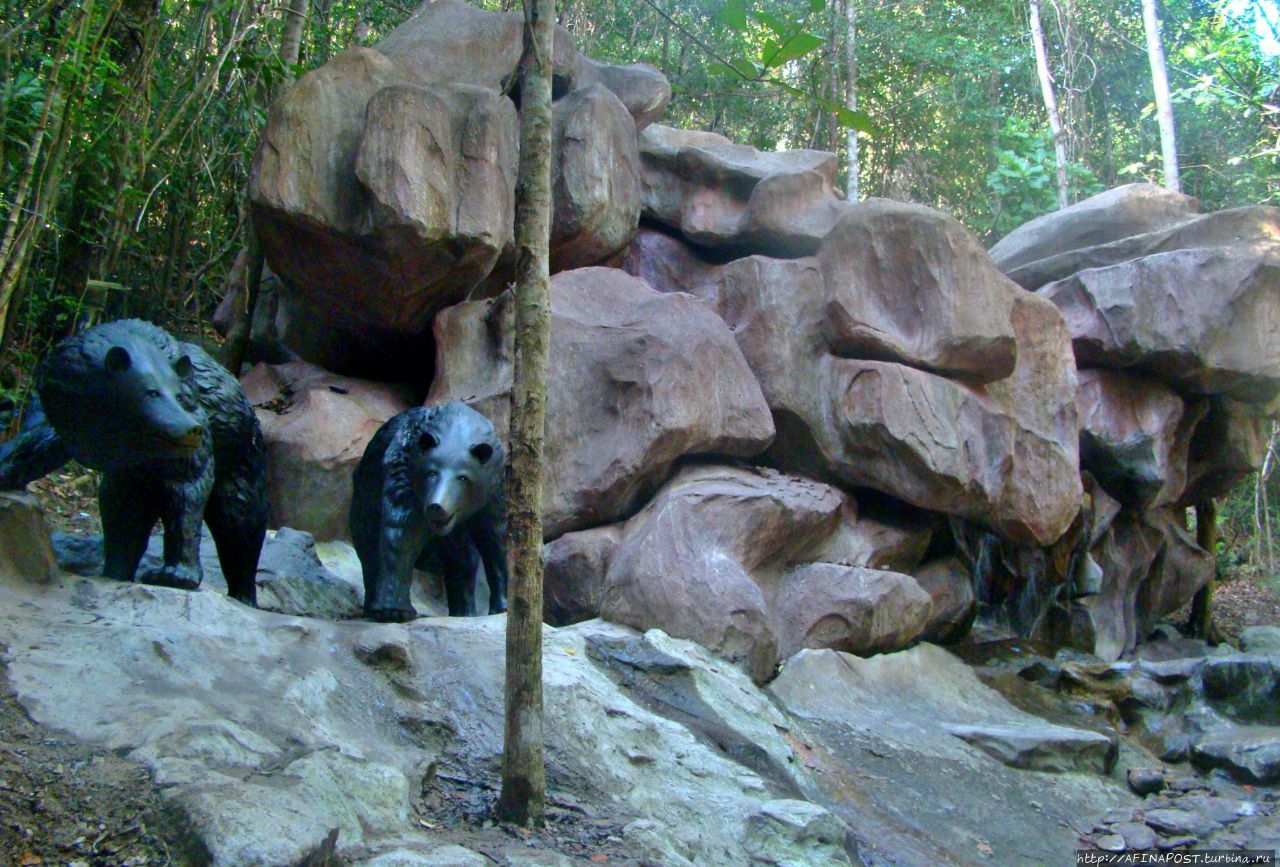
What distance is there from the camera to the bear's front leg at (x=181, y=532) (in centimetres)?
430

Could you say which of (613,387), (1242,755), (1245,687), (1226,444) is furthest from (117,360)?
(1226,444)

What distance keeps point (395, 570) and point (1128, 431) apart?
714 centimetres

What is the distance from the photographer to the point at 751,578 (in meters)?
6.52

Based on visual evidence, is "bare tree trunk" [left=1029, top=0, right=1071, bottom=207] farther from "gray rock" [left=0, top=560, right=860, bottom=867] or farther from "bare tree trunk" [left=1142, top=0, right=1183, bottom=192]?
Result: "gray rock" [left=0, top=560, right=860, bottom=867]

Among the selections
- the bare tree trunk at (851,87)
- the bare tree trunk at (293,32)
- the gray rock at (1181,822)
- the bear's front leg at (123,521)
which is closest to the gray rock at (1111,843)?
the gray rock at (1181,822)

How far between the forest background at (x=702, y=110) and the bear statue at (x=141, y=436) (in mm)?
540

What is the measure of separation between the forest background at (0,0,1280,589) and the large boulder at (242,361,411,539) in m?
1.39

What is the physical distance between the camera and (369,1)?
1103 centimetres

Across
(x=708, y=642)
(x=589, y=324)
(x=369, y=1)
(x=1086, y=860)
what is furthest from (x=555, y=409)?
(x=369, y=1)

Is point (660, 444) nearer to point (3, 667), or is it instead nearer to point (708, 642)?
point (708, 642)

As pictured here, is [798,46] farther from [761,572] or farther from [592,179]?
[592,179]

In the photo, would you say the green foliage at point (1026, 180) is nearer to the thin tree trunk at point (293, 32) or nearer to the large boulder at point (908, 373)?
the large boulder at point (908, 373)

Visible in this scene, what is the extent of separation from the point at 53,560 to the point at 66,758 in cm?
135

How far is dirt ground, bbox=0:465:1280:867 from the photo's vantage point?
2604 mm
